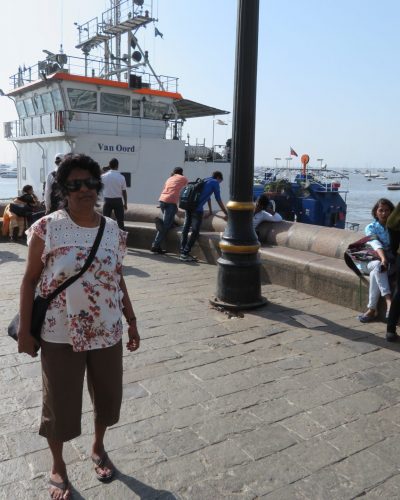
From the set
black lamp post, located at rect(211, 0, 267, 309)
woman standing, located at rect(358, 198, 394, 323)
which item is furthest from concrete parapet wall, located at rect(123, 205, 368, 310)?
black lamp post, located at rect(211, 0, 267, 309)

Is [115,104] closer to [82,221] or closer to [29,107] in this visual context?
[29,107]

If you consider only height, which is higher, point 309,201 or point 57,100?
point 57,100

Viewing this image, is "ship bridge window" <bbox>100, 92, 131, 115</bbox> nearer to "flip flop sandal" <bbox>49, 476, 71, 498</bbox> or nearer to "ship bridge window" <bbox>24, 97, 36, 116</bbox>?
"ship bridge window" <bbox>24, 97, 36, 116</bbox>

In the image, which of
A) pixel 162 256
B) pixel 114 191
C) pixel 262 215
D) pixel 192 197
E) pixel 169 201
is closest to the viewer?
pixel 262 215

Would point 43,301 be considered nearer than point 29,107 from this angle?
Yes

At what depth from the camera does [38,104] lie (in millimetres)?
21000

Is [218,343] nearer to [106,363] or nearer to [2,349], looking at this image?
[2,349]

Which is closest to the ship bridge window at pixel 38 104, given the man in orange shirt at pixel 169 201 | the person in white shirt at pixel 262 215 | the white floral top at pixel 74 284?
the man in orange shirt at pixel 169 201

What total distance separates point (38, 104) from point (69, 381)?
2043 cm


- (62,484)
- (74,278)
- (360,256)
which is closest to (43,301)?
(74,278)

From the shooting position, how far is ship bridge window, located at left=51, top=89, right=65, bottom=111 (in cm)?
1942

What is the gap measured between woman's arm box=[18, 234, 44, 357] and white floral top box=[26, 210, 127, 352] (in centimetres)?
3

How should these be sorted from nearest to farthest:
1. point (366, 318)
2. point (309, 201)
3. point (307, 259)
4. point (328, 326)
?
point (328, 326), point (366, 318), point (307, 259), point (309, 201)

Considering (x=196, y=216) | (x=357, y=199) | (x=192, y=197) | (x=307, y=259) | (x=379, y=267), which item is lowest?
(x=357, y=199)
